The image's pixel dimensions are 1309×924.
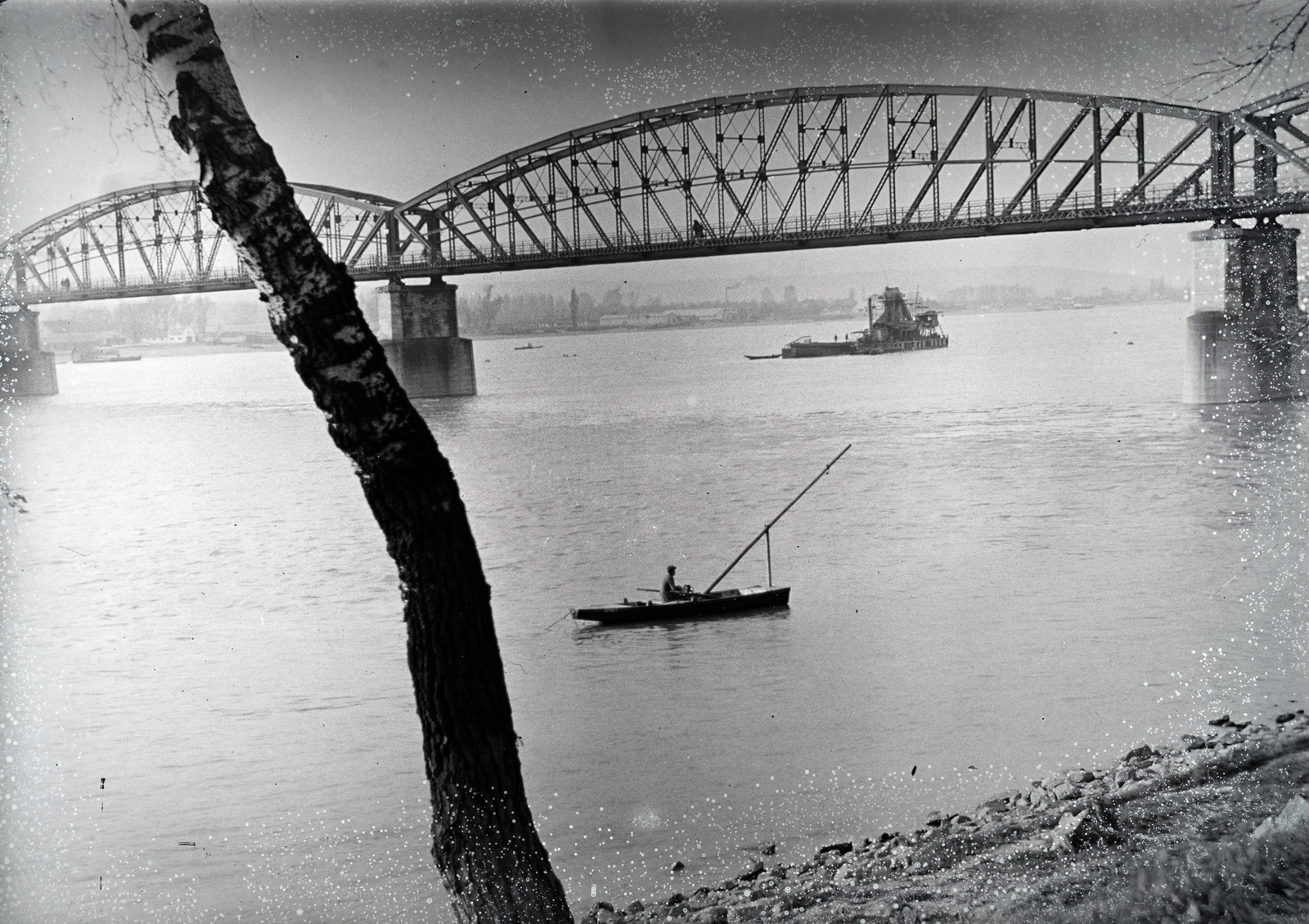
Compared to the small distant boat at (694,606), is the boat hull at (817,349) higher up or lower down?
higher up

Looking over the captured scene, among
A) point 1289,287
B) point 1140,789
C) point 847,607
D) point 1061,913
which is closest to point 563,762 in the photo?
point 1140,789

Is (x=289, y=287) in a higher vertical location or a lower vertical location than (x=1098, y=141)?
lower

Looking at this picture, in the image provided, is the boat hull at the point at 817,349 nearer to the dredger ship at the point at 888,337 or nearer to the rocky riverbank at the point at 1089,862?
the dredger ship at the point at 888,337

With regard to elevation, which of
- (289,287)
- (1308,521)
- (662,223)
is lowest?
(1308,521)

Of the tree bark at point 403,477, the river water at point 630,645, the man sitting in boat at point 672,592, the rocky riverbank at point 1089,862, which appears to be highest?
the tree bark at point 403,477

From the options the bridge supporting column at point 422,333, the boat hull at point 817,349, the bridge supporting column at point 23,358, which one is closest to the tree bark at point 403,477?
the bridge supporting column at point 23,358

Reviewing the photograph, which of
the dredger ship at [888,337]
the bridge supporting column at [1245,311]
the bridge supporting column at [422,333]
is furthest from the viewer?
the dredger ship at [888,337]

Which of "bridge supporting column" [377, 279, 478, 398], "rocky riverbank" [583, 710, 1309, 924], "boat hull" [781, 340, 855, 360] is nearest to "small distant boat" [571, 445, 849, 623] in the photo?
"rocky riverbank" [583, 710, 1309, 924]

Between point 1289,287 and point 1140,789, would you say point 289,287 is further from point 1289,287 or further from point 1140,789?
point 1289,287
